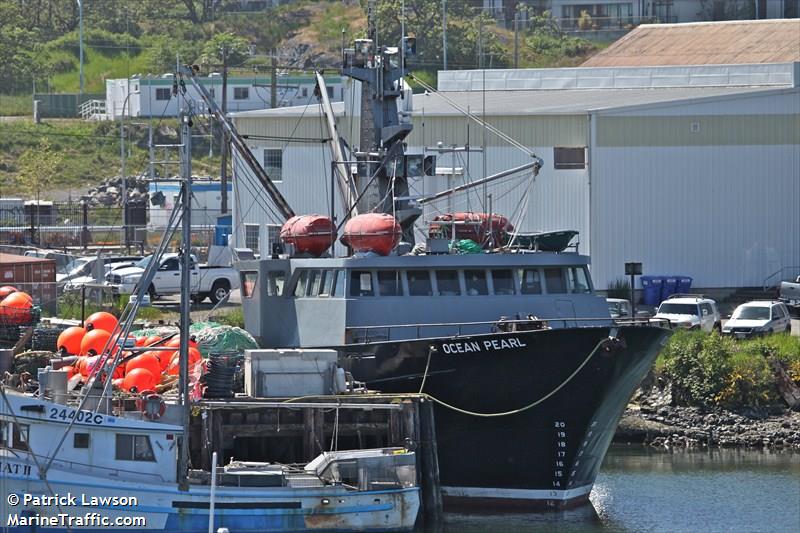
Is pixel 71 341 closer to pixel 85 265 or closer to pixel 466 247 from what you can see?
pixel 466 247

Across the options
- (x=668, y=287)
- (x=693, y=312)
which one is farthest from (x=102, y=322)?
(x=668, y=287)

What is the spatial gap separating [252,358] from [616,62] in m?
44.6

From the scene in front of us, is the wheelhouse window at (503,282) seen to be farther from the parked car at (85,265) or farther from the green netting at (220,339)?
the parked car at (85,265)

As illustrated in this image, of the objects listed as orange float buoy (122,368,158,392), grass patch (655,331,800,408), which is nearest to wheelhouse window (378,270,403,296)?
orange float buoy (122,368,158,392)

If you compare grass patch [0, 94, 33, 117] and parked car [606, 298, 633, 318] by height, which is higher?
grass patch [0, 94, 33, 117]

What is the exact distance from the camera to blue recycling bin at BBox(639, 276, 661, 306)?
5125cm

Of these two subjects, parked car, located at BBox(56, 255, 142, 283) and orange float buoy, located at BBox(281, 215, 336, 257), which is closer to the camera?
orange float buoy, located at BBox(281, 215, 336, 257)

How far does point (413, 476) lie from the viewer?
28.4 m

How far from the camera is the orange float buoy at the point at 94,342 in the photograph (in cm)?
3384

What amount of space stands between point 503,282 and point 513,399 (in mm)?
2876

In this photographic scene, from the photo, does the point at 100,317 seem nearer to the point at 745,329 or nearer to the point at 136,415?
the point at 136,415

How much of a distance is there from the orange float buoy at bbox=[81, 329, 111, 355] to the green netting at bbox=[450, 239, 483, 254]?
24.2 feet

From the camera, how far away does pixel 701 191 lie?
52000 mm

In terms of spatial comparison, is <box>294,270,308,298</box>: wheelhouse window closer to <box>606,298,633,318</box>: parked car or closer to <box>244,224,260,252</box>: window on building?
<box>606,298,633,318</box>: parked car
